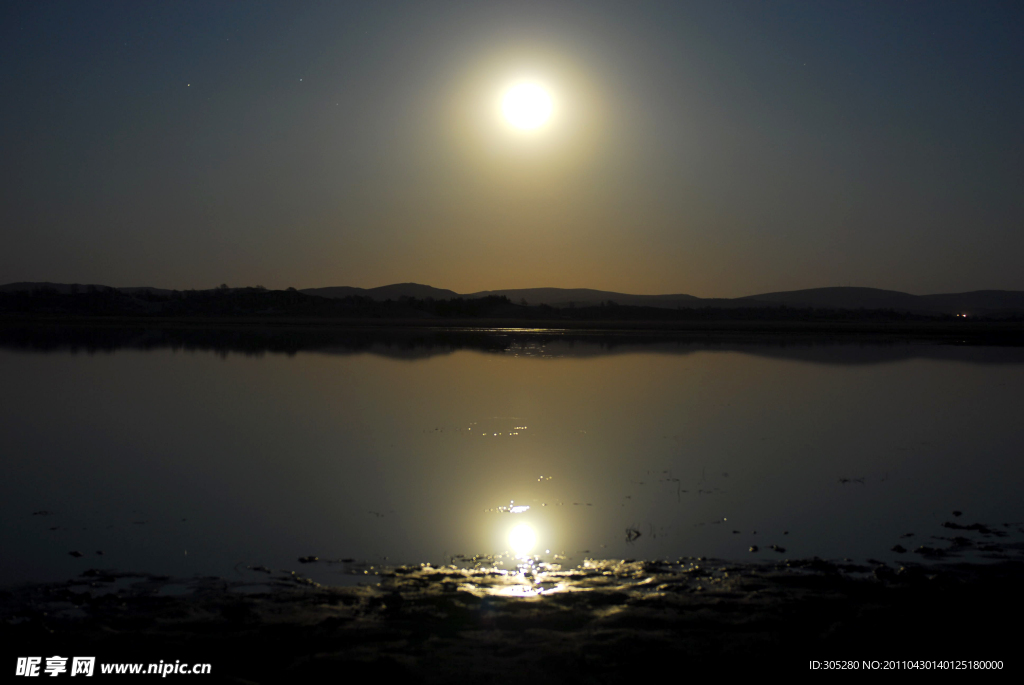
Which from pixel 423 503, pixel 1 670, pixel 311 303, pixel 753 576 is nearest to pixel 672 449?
pixel 423 503

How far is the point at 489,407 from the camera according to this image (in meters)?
16.4

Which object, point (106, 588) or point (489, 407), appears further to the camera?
point (489, 407)

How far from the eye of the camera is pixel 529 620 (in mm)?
5250

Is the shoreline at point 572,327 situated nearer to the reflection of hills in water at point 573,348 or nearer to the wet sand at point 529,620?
the reflection of hills in water at point 573,348

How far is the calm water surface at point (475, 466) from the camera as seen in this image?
7301mm

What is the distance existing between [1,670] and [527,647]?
297cm

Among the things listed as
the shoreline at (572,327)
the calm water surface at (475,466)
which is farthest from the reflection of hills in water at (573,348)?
the shoreline at (572,327)

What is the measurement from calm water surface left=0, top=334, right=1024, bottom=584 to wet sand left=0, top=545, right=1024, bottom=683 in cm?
59

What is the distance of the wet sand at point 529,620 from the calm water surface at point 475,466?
588 mm

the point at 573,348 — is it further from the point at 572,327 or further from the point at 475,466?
the point at 572,327

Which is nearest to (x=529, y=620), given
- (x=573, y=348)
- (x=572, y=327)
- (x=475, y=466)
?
(x=475, y=466)

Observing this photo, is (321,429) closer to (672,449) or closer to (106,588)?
(672,449)

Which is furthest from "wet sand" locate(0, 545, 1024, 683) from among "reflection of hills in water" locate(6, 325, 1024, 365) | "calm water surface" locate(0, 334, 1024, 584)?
"reflection of hills in water" locate(6, 325, 1024, 365)

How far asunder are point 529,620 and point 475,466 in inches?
212
